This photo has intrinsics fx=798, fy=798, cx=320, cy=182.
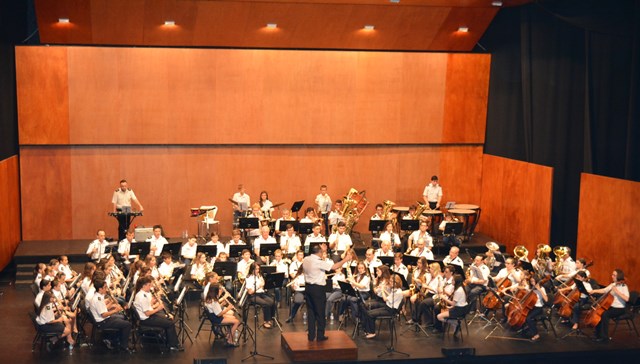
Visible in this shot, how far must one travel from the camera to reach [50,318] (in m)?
12.2

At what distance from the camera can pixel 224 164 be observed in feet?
63.5

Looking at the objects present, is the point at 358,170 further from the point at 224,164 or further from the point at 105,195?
the point at 105,195

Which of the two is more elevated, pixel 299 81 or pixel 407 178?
pixel 299 81

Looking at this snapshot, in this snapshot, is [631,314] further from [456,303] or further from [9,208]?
[9,208]

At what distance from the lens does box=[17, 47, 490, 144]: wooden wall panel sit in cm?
1827

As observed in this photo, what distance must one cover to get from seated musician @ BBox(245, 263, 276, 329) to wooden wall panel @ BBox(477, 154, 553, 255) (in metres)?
6.78

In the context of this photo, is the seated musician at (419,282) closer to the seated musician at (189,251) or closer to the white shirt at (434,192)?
the seated musician at (189,251)

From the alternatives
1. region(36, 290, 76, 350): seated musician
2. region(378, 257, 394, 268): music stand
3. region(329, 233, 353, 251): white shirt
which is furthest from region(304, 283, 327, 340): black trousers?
region(329, 233, 353, 251): white shirt

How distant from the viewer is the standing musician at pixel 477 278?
14.2 metres

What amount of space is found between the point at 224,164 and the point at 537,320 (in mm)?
8747

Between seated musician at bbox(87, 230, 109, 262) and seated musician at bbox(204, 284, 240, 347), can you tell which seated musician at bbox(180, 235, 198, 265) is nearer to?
seated musician at bbox(87, 230, 109, 262)

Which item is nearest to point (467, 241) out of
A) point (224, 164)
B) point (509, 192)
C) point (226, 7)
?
point (509, 192)

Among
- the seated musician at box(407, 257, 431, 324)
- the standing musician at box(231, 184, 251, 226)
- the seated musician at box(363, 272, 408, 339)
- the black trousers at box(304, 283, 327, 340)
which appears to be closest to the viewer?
the black trousers at box(304, 283, 327, 340)

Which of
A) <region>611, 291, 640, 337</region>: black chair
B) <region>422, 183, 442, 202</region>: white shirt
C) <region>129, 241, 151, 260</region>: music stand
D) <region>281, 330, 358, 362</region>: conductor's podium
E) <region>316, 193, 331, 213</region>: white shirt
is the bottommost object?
<region>281, 330, 358, 362</region>: conductor's podium
